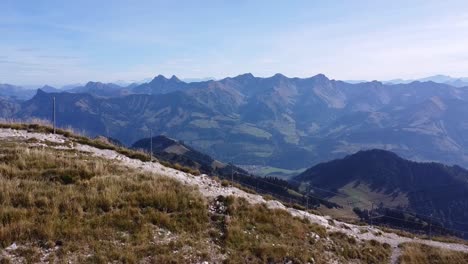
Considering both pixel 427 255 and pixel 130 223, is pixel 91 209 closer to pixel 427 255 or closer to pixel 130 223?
pixel 130 223

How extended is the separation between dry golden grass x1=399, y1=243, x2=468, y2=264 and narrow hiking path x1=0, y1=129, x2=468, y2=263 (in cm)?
47

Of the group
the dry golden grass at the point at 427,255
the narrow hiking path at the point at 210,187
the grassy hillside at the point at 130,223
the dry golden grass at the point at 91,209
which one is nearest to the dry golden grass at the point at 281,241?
the grassy hillside at the point at 130,223

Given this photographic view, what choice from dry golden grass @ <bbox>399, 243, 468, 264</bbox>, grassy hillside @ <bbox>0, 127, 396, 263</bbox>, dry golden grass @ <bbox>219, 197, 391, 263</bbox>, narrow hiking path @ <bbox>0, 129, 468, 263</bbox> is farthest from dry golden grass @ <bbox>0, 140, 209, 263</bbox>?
dry golden grass @ <bbox>399, 243, 468, 264</bbox>

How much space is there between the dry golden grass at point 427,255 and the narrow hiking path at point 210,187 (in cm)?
47

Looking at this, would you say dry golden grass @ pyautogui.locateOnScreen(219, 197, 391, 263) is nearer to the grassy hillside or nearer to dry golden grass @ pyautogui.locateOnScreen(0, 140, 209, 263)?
the grassy hillside

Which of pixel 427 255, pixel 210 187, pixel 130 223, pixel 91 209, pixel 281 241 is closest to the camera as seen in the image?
pixel 130 223

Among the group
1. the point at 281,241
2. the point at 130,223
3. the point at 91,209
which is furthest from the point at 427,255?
the point at 91,209

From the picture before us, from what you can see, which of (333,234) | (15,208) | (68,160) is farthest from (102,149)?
(333,234)

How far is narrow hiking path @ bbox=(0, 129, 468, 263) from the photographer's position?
19469mm

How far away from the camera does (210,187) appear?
1981cm

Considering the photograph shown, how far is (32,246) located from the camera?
10.9m

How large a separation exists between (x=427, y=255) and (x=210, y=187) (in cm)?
1215

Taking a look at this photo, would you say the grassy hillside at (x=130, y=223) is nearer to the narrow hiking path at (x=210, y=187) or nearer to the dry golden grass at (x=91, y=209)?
the dry golden grass at (x=91, y=209)

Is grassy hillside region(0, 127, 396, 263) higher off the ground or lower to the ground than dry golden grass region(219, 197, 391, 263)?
higher
